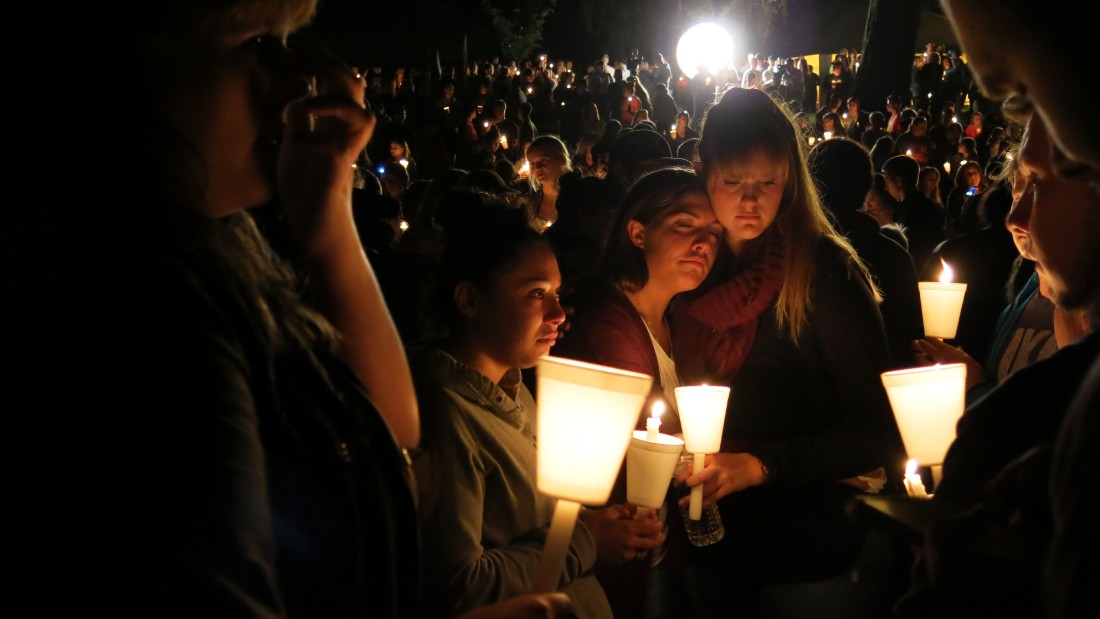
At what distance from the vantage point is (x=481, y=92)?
66.7 feet

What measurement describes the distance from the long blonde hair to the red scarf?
5 cm

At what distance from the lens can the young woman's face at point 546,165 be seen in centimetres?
811

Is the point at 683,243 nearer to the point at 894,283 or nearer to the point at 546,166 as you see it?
the point at 894,283

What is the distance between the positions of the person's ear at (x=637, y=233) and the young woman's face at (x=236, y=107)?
A: 83.8 inches

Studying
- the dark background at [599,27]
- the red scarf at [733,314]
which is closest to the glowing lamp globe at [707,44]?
the dark background at [599,27]

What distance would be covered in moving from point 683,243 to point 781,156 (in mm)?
464

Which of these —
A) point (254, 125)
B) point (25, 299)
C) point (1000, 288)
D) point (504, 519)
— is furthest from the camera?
point (1000, 288)

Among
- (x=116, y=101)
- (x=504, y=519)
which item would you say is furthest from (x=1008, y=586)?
(x=504, y=519)

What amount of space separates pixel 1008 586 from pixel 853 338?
220 cm

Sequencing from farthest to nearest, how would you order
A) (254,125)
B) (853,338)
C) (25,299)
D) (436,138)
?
(436,138) → (853,338) → (254,125) → (25,299)

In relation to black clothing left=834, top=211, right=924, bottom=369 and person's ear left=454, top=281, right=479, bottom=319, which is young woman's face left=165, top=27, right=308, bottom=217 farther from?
black clothing left=834, top=211, right=924, bottom=369

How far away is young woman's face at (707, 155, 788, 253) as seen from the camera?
10.7ft

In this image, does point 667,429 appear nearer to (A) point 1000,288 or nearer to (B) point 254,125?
(B) point 254,125

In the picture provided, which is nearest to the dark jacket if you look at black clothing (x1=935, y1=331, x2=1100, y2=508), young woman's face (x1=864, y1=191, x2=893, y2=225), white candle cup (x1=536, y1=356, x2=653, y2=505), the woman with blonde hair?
white candle cup (x1=536, y1=356, x2=653, y2=505)
